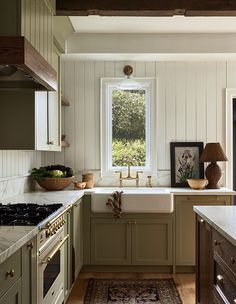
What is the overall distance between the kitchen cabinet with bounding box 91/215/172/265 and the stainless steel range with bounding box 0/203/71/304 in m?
1.16

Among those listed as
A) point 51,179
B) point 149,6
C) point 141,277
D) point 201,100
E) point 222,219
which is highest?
point 149,6

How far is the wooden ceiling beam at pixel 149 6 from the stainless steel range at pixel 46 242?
1475 mm

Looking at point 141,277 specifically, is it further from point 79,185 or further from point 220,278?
point 220,278

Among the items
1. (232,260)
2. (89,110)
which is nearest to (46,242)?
(232,260)

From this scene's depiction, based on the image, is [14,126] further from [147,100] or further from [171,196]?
[147,100]

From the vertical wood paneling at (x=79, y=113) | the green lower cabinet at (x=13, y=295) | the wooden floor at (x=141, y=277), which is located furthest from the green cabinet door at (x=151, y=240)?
the green lower cabinet at (x=13, y=295)

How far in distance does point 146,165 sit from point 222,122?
3.32 feet

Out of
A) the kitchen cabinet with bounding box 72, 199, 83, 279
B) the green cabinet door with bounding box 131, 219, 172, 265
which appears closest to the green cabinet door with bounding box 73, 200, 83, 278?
the kitchen cabinet with bounding box 72, 199, 83, 279

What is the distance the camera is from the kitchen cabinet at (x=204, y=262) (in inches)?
98.6

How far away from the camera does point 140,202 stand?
4094 millimetres

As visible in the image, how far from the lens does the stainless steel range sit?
2.27 meters

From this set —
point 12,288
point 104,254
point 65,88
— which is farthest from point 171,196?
point 12,288

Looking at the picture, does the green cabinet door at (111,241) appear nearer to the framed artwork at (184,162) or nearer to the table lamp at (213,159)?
the framed artwork at (184,162)

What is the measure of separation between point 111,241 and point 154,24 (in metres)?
2.23
